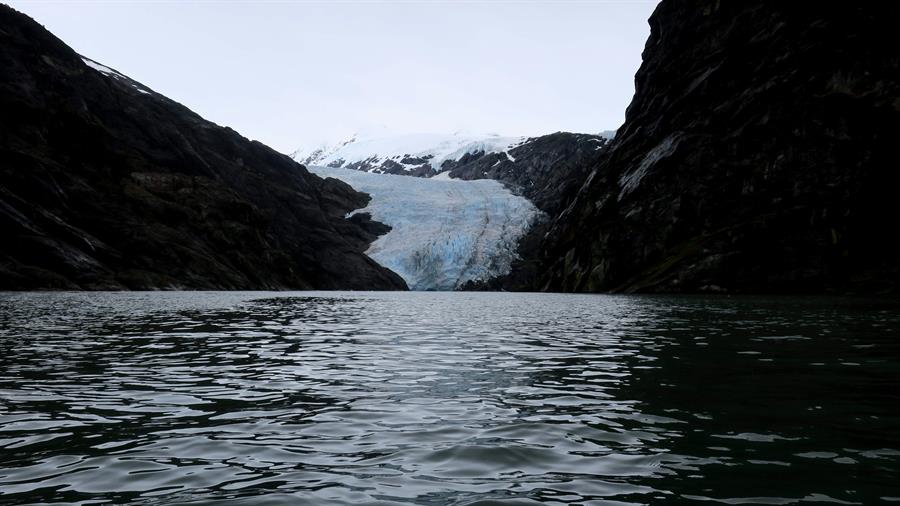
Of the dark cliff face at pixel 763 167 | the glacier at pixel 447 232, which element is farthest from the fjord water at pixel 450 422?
the glacier at pixel 447 232

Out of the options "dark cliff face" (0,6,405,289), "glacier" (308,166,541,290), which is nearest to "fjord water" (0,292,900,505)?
"dark cliff face" (0,6,405,289)

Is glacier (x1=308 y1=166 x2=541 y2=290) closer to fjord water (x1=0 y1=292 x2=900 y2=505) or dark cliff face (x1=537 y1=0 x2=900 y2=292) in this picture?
dark cliff face (x1=537 y1=0 x2=900 y2=292)

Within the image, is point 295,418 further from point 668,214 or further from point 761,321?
point 668,214

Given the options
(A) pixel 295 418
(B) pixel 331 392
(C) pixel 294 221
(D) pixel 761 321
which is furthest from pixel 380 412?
(C) pixel 294 221

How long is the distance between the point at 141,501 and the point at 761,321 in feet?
102

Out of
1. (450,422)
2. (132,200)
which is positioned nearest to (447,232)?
(132,200)

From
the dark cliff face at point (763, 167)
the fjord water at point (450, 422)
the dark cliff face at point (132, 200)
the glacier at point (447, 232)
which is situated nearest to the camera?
the fjord water at point (450, 422)

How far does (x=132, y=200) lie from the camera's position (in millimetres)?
99875

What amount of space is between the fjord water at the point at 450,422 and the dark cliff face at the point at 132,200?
61138mm

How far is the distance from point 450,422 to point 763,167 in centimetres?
8050

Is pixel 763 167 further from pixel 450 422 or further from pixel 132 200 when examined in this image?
pixel 132 200

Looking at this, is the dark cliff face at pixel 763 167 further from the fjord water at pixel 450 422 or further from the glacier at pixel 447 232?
the fjord water at pixel 450 422

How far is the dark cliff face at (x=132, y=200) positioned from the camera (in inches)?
3029

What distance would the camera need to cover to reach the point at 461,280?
479ft
